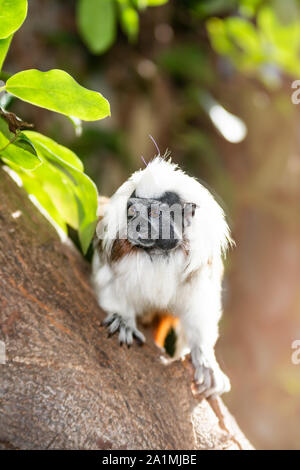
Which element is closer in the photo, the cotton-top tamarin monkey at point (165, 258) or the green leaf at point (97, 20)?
the cotton-top tamarin monkey at point (165, 258)

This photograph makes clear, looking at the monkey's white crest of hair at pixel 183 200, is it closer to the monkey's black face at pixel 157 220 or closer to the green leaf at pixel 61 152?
the monkey's black face at pixel 157 220

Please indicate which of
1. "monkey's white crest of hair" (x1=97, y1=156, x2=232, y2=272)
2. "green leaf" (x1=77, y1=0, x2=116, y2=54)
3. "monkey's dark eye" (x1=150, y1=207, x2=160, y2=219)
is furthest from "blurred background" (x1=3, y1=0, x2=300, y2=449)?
"monkey's dark eye" (x1=150, y1=207, x2=160, y2=219)

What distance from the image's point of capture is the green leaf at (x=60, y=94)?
1256mm

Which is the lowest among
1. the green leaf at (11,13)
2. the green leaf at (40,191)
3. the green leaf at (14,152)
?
the green leaf at (40,191)

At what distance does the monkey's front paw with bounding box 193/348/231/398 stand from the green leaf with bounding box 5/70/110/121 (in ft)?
2.66

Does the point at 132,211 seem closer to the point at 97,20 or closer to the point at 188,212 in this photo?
the point at 188,212

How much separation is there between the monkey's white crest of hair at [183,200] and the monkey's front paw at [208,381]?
1.03 feet

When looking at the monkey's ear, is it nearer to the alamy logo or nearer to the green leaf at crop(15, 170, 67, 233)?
the alamy logo

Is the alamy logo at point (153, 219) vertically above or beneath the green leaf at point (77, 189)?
beneath

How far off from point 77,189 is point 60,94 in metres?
0.31

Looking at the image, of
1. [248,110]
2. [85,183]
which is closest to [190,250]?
[85,183]

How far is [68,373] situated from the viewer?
136 centimetres

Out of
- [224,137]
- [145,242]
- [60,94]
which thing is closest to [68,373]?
[145,242]

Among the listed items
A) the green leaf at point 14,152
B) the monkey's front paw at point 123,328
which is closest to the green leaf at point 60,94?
the green leaf at point 14,152
